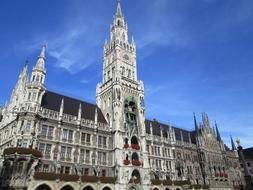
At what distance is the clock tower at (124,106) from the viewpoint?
168 ft

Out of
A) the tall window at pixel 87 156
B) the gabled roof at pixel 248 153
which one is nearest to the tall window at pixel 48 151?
the tall window at pixel 87 156

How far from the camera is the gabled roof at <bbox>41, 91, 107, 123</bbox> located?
161ft

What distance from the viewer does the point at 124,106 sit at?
Answer: 58.8m

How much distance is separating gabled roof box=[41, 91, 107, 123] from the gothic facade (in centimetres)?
25

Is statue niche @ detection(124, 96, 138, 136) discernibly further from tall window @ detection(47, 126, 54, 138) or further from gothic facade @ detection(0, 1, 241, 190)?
tall window @ detection(47, 126, 54, 138)

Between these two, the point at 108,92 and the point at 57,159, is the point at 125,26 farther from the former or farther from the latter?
the point at 57,159

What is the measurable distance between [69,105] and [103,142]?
40.7 ft

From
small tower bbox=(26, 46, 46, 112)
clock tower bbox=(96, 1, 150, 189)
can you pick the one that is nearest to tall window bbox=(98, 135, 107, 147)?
clock tower bbox=(96, 1, 150, 189)

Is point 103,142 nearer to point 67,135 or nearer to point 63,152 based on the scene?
point 67,135

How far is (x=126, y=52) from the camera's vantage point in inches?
2749

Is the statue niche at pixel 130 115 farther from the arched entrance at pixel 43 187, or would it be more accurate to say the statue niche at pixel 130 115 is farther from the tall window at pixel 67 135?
the arched entrance at pixel 43 187

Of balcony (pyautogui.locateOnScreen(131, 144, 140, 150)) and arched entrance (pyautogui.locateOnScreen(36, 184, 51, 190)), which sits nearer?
arched entrance (pyautogui.locateOnScreen(36, 184, 51, 190))

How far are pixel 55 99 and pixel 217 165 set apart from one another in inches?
2411

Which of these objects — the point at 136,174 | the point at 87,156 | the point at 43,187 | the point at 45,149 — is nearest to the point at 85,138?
the point at 87,156
